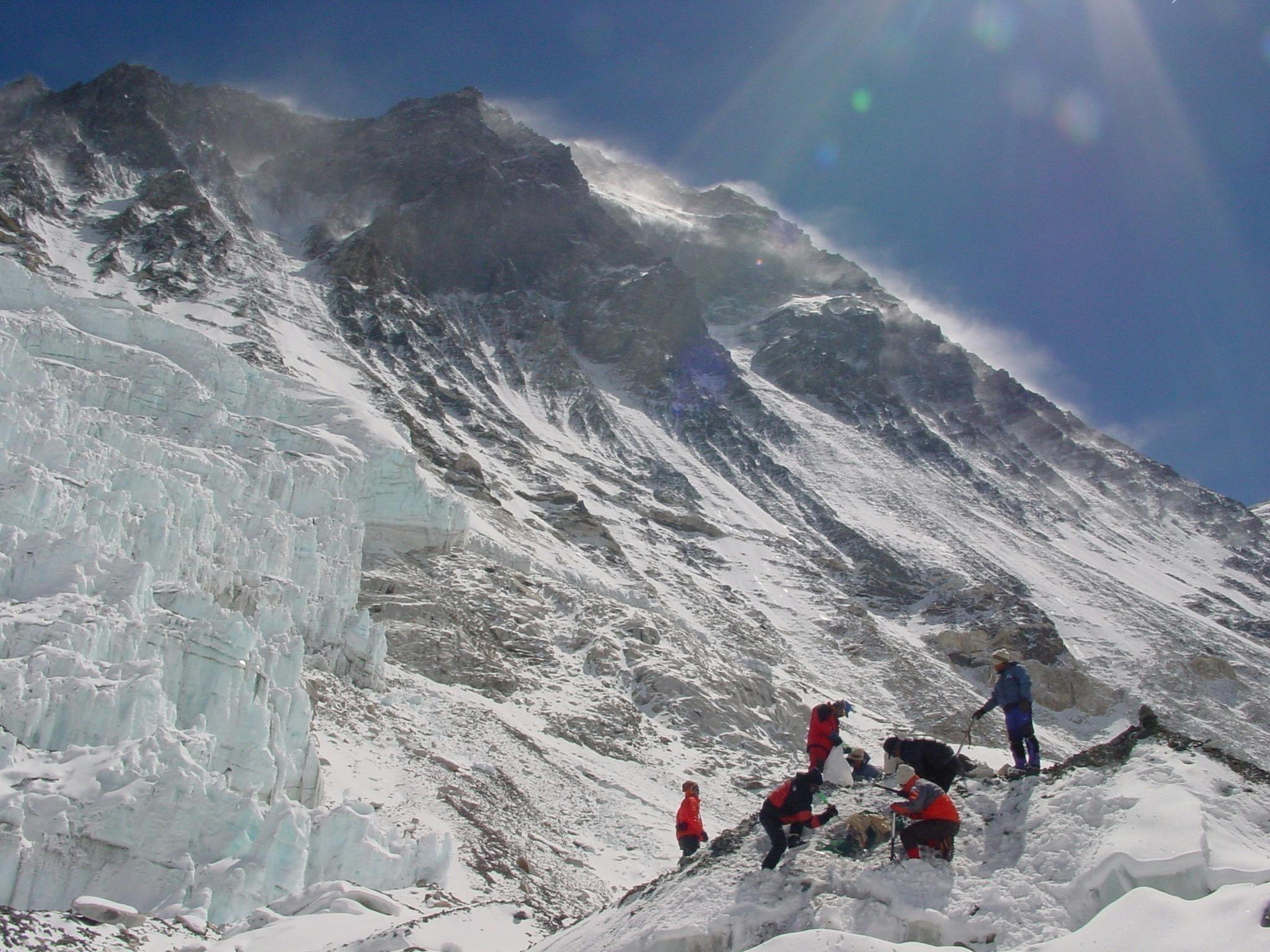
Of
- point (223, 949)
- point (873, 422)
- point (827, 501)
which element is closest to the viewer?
point (223, 949)

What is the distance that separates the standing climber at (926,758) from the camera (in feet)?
29.5

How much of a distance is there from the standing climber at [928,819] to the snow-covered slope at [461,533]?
559 cm

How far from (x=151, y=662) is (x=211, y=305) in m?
71.8

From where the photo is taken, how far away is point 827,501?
101 m

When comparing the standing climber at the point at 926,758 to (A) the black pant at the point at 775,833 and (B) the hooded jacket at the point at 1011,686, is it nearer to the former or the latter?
(B) the hooded jacket at the point at 1011,686

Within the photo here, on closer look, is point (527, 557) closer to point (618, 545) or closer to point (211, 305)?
point (618, 545)

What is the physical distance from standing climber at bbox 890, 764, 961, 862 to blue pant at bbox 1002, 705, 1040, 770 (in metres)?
1.87

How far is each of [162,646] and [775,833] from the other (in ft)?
55.7

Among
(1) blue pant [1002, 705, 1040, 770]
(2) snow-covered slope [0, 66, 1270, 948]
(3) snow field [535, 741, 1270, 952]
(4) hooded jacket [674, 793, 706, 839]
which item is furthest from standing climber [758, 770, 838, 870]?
(2) snow-covered slope [0, 66, 1270, 948]

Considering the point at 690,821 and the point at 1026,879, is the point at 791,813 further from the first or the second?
the point at 690,821

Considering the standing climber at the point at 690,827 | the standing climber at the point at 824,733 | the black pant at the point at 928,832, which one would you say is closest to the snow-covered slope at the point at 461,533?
the standing climber at the point at 690,827

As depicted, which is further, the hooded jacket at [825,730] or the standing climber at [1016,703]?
the hooded jacket at [825,730]

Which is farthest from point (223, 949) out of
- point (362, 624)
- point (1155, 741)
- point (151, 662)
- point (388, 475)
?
point (388, 475)

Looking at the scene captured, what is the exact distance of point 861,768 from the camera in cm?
996
